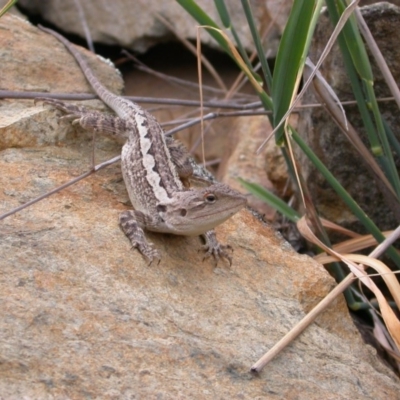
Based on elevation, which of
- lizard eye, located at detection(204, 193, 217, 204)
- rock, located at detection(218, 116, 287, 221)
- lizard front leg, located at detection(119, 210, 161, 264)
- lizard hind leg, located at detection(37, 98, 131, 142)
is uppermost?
lizard eye, located at detection(204, 193, 217, 204)

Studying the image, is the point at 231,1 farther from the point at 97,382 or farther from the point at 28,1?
the point at 97,382

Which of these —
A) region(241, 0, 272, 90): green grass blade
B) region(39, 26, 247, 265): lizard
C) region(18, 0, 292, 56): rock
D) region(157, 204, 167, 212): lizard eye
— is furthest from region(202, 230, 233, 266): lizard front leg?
region(18, 0, 292, 56): rock

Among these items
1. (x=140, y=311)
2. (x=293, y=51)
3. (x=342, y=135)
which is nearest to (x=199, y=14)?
(x=293, y=51)

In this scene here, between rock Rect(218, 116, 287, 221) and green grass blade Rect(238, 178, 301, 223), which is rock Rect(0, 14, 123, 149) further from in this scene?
rock Rect(218, 116, 287, 221)

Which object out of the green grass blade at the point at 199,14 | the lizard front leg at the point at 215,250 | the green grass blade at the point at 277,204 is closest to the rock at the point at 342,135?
the green grass blade at the point at 277,204

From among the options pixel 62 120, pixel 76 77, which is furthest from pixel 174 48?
pixel 62 120

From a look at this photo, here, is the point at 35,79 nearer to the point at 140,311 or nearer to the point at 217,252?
the point at 217,252

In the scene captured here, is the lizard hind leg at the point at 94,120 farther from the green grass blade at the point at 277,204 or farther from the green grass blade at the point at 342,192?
the green grass blade at the point at 342,192
